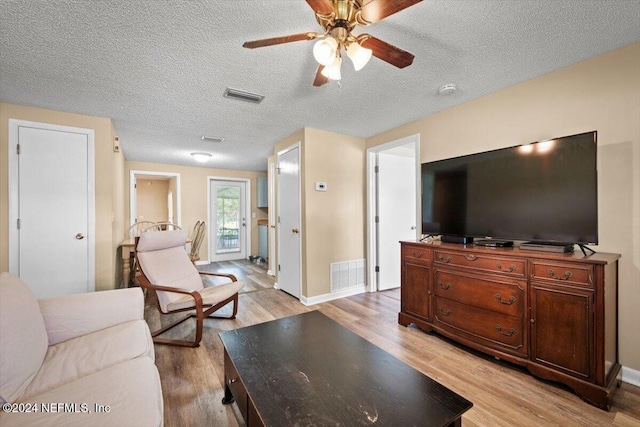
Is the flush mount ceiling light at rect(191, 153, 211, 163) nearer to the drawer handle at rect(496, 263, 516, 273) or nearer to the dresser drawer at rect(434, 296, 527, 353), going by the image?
the dresser drawer at rect(434, 296, 527, 353)

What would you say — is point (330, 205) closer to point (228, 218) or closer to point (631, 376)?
point (631, 376)

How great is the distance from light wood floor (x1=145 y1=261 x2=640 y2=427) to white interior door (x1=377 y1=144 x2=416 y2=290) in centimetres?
112

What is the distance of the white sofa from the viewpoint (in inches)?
38.3

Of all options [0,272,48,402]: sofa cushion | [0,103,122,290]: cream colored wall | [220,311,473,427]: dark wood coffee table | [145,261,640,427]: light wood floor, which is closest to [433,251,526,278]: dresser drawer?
[145,261,640,427]: light wood floor

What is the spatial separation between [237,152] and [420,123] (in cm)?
317

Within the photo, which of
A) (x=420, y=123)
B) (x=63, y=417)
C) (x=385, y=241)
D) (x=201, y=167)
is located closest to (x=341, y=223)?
(x=385, y=241)

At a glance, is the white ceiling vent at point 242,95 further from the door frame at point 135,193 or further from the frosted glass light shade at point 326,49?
the door frame at point 135,193

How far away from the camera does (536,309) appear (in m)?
1.81

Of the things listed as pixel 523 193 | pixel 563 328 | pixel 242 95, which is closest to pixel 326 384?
pixel 563 328

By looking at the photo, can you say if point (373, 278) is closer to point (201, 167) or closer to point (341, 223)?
point (341, 223)

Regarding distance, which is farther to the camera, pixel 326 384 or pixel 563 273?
pixel 563 273

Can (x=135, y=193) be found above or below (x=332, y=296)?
above

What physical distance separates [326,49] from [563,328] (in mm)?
2240

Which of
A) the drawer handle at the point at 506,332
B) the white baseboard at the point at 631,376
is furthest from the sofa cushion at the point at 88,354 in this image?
the white baseboard at the point at 631,376
